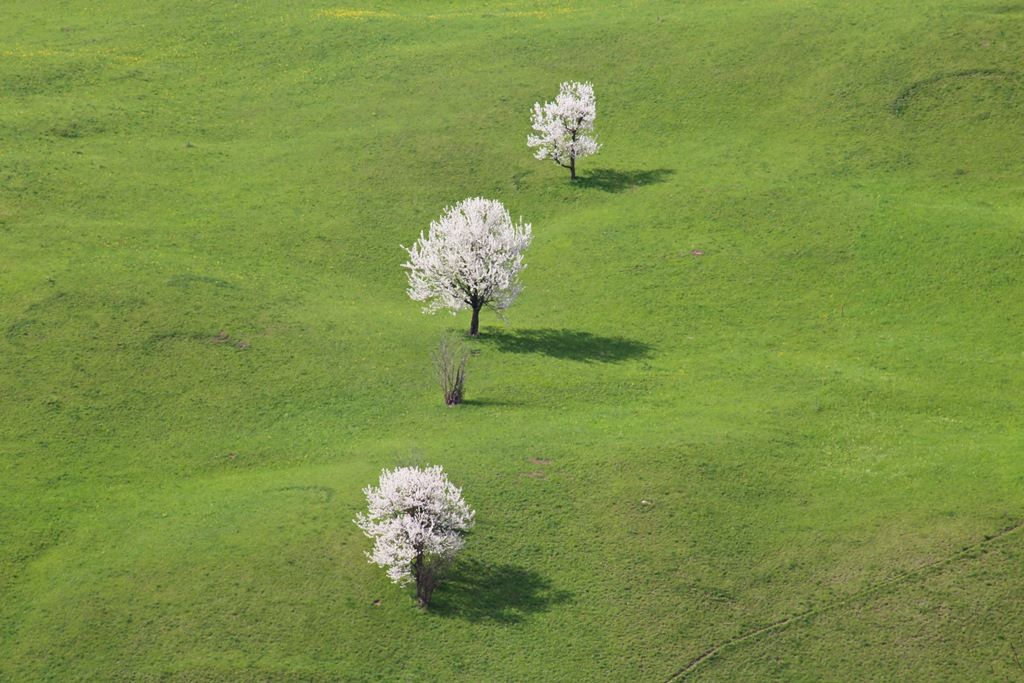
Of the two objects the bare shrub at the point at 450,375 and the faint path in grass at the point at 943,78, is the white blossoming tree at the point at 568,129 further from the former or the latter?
the bare shrub at the point at 450,375

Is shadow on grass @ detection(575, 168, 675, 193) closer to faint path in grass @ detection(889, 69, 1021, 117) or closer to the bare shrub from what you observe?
faint path in grass @ detection(889, 69, 1021, 117)

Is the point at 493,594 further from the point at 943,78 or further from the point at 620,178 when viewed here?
the point at 943,78

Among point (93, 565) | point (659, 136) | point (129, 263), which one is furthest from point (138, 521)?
point (659, 136)

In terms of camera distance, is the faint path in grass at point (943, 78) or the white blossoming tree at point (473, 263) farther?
the faint path in grass at point (943, 78)

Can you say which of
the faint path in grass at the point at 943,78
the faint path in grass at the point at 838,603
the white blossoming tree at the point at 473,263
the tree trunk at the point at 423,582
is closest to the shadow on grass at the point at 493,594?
the tree trunk at the point at 423,582

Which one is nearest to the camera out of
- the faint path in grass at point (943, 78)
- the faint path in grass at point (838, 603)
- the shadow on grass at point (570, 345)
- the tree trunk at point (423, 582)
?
the faint path in grass at point (838, 603)

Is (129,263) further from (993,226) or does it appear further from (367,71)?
→ (993,226)

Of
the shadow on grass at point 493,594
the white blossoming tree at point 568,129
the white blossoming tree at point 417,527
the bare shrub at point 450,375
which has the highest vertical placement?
the white blossoming tree at point 568,129
